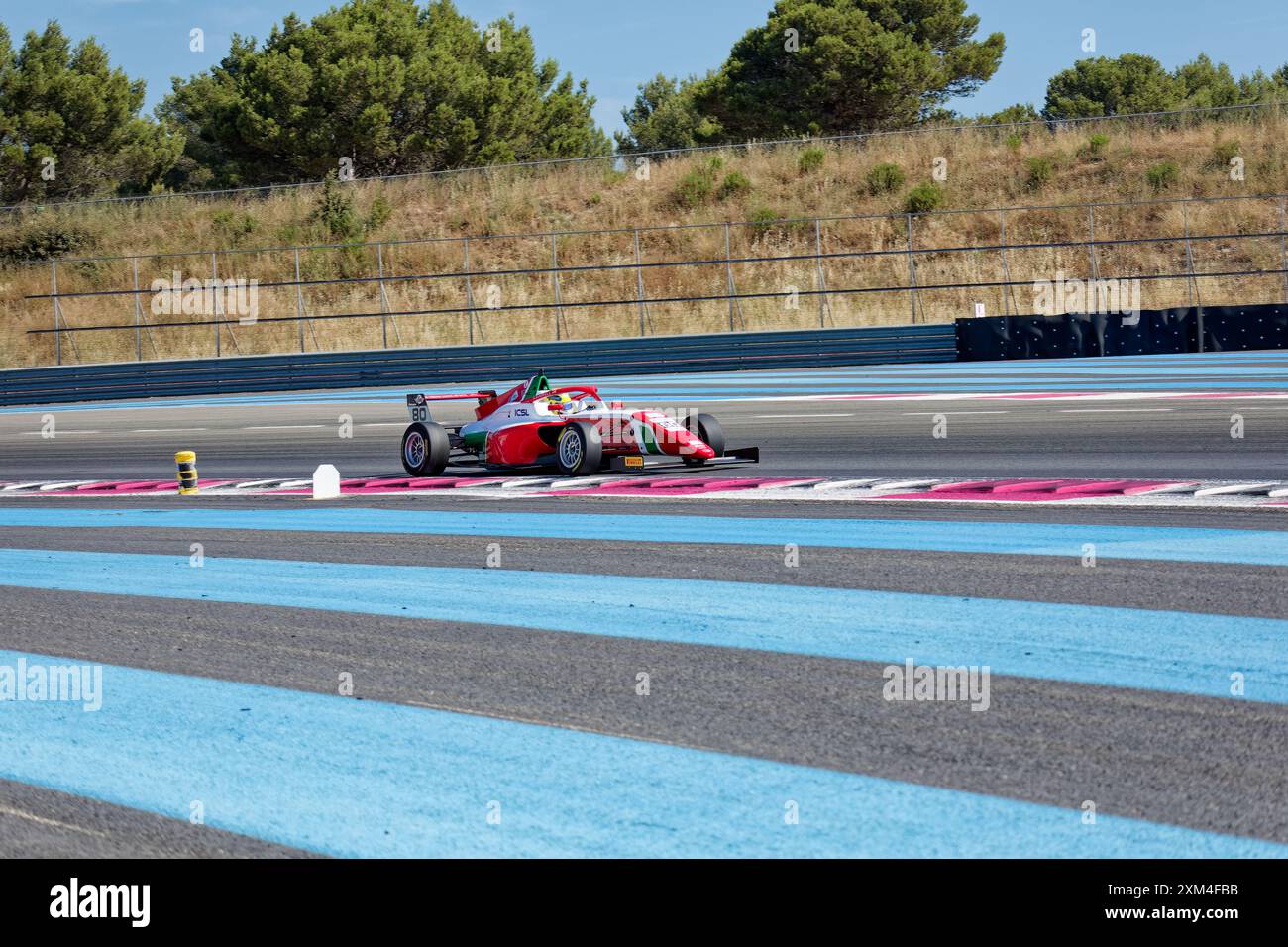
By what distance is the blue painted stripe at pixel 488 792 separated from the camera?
12.9ft

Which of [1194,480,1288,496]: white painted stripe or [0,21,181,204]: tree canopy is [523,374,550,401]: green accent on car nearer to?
[1194,480,1288,496]: white painted stripe

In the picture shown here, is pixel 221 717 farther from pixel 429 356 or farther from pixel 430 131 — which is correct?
pixel 430 131

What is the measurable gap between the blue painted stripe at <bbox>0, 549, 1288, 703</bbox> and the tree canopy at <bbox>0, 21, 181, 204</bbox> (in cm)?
4568

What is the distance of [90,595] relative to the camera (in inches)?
329

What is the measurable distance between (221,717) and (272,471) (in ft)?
31.3

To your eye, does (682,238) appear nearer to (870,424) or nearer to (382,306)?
(382,306)

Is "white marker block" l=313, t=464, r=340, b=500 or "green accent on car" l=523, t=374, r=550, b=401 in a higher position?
"green accent on car" l=523, t=374, r=550, b=401

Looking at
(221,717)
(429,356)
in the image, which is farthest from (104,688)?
(429,356)

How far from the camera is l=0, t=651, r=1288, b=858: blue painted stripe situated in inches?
155

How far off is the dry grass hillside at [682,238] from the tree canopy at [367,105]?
Result: 477 centimetres

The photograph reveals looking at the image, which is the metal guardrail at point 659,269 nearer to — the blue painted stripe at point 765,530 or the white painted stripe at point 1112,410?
the white painted stripe at point 1112,410

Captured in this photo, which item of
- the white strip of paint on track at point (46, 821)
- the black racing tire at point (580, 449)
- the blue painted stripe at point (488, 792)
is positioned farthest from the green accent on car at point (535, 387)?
the white strip of paint on track at point (46, 821)

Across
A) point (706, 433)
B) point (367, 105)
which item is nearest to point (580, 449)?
point (706, 433)

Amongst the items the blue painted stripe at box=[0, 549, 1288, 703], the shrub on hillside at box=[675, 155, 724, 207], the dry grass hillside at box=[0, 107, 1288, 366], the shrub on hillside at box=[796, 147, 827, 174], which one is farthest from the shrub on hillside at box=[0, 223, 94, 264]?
the blue painted stripe at box=[0, 549, 1288, 703]
